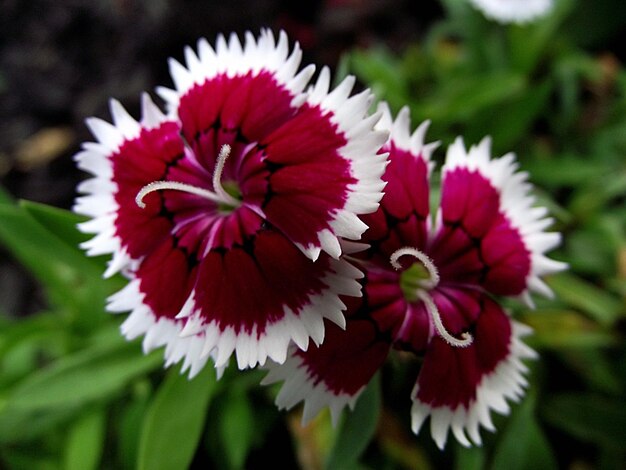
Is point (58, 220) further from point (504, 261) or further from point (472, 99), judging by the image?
point (472, 99)

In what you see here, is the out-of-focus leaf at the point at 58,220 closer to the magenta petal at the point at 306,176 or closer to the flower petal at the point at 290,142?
the flower petal at the point at 290,142

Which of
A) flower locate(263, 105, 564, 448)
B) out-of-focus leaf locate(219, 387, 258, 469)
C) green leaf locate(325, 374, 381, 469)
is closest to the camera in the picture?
flower locate(263, 105, 564, 448)

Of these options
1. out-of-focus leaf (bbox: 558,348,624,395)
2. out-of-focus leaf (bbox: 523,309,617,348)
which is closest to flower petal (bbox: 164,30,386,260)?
out-of-focus leaf (bbox: 523,309,617,348)

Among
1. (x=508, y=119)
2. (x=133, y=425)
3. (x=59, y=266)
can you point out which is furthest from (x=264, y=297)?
(x=508, y=119)

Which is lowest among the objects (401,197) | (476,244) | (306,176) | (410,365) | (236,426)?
(410,365)

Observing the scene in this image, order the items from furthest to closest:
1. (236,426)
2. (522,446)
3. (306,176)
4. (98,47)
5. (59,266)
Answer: (98,47) → (59,266) → (236,426) → (522,446) → (306,176)

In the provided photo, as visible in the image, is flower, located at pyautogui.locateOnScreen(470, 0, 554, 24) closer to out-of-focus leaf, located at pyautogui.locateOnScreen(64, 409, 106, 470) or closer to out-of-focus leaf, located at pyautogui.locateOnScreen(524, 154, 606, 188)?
out-of-focus leaf, located at pyautogui.locateOnScreen(524, 154, 606, 188)
